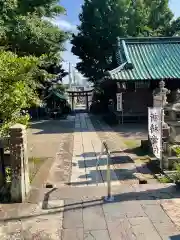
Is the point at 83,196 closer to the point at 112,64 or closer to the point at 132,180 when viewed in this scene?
the point at 132,180

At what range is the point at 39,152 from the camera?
10.3 metres

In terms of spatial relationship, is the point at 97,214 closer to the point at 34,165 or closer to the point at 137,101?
the point at 34,165

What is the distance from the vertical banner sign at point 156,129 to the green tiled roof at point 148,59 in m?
7.47

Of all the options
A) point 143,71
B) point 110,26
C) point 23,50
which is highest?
point 110,26

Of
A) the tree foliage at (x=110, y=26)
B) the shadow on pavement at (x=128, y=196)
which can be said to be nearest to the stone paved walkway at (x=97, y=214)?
the shadow on pavement at (x=128, y=196)

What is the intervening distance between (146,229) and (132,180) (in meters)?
2.53

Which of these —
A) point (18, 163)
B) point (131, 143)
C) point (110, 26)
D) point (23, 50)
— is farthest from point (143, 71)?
point (18, 163)

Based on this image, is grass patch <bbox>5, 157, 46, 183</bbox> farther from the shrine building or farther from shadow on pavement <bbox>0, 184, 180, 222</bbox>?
the shrine building

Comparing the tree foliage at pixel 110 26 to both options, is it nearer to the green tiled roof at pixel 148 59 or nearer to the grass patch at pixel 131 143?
the green tiled roof at pixel 148 59

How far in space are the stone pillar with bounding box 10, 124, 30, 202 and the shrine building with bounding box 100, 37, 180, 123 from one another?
10.8 metres

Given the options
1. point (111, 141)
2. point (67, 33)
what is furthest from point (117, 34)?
point (111, 141)

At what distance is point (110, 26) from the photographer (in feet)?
86.4

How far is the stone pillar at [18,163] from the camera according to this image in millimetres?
5418

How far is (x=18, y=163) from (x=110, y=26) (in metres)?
23.0
